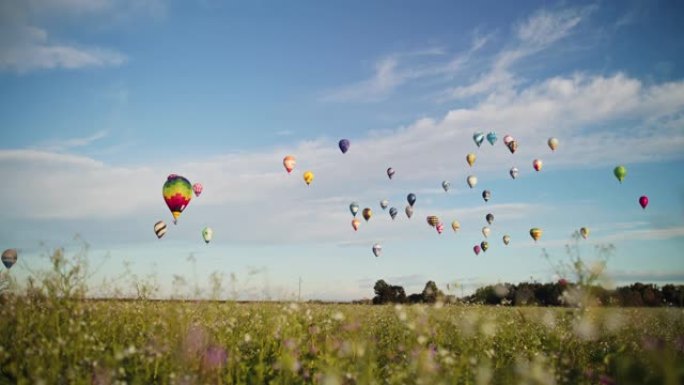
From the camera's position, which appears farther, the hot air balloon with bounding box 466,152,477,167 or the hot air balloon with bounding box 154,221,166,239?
the hot air balloon with bounding box 466,152,477,167

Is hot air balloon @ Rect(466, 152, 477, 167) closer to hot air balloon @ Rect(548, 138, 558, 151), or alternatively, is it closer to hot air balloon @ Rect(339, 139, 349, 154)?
hot air balloon @ Rect(548, 138, 558, 151)

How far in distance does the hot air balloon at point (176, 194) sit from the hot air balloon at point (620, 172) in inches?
1410

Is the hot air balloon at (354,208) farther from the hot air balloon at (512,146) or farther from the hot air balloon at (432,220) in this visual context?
the hot air balloon at (512,146)

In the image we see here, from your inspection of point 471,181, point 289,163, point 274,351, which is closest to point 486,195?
point 471,181

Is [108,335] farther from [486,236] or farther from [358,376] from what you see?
[486,236]

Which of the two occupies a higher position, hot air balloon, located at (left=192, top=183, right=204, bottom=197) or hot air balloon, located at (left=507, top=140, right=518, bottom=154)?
hot air balloon, located at (left=507, top=140, right=518, bottom=154)

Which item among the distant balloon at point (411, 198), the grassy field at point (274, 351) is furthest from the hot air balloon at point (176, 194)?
the distant balloon at point (411, 198)

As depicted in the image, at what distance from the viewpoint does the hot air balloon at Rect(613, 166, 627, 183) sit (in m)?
42.6

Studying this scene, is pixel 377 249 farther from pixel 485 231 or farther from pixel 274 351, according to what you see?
pixel 274 351

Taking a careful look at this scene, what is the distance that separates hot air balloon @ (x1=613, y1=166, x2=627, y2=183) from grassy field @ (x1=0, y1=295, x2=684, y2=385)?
117ft

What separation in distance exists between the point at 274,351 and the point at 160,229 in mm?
32376

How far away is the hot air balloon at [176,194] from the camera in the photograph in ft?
102

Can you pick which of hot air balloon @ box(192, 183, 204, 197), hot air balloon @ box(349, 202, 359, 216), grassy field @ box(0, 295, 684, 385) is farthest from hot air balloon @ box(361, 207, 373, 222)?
grassy field @ box(0, 295, 684, 385)

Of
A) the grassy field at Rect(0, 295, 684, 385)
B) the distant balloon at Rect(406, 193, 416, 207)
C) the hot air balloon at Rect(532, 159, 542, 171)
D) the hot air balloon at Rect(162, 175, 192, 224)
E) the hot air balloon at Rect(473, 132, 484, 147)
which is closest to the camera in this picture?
the grassy field at Rect(0, 295, 684, 385)
